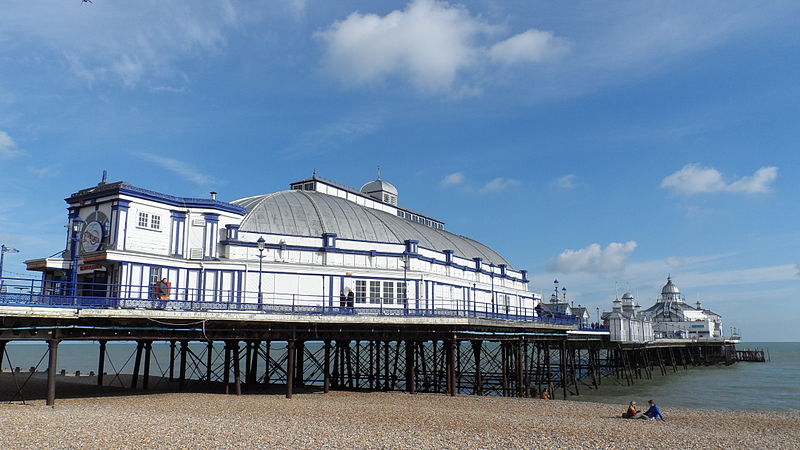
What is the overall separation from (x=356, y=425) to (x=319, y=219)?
23399mm

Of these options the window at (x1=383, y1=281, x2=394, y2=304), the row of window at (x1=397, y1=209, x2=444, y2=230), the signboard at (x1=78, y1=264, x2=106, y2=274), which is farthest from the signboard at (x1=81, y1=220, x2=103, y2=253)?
the row of window at (x1=397, y1=209, x2=444, y2=230)

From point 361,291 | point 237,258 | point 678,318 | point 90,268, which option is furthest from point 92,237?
point 678,318

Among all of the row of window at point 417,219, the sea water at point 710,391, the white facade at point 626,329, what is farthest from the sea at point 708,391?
the row of window at point 417,219

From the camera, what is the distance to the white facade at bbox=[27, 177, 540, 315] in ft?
99.1

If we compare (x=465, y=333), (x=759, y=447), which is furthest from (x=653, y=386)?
(x=759, y=447)

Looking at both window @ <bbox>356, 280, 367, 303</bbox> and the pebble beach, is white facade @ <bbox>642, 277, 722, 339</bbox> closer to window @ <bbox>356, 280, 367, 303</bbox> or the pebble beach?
window @ <bbox>356, 280, 367, 303</bbox>

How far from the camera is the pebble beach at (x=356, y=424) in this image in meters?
16.8

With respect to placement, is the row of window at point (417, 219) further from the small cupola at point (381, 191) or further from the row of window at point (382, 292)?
the row of window at point (382, 292)

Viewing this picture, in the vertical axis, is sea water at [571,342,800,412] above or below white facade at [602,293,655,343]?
below

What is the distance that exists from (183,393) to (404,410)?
1197 centimetres

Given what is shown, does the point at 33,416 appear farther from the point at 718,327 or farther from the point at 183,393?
the point at 718,327

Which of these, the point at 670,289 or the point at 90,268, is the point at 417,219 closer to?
the point at 90,268

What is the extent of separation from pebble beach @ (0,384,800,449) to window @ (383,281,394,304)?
10.8m

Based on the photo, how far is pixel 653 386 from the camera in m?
52.8
